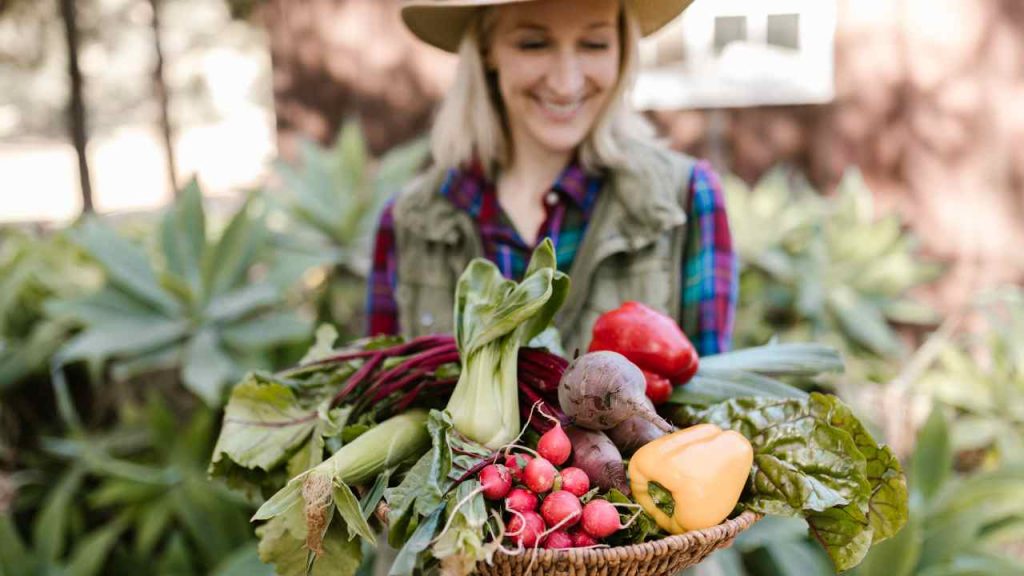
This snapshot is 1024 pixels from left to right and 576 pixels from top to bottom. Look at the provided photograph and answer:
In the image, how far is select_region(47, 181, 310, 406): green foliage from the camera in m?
2.96

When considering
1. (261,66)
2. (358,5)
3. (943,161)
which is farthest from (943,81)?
(261,66)

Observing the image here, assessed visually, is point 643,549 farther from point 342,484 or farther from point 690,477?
point 342,484

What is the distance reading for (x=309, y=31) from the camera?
16.3ft

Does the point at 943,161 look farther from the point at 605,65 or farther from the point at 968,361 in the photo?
the point at 605,65

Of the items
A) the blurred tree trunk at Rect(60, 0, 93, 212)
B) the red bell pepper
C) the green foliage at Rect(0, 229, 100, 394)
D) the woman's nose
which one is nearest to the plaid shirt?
the woman's nose

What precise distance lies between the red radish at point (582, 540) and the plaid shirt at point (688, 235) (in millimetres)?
878

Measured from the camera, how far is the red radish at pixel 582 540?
3.66 ft

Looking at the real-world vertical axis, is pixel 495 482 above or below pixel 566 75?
below

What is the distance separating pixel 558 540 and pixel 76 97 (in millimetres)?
3121

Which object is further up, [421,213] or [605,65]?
[605,65]

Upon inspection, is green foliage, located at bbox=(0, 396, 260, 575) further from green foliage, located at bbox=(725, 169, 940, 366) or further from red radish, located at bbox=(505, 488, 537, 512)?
green foliage, located at bbox=(725, 169, 940, 366)

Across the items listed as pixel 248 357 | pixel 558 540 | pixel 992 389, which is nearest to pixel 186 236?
pixel 248 357

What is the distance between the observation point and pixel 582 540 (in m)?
1.12

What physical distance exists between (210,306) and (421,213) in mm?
1308
